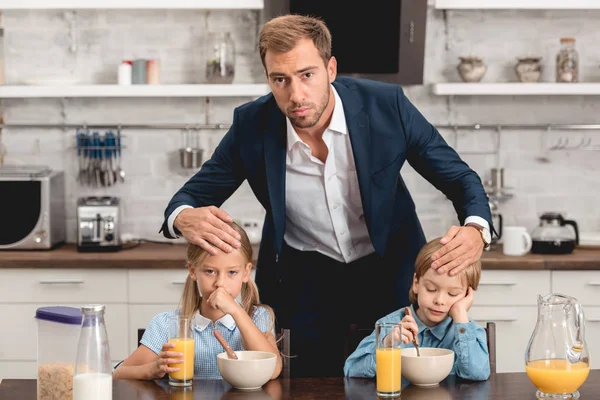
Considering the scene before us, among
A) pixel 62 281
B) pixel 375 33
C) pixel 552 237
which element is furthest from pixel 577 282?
pixel 62 281

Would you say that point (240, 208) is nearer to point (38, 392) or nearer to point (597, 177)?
point (597, 177)

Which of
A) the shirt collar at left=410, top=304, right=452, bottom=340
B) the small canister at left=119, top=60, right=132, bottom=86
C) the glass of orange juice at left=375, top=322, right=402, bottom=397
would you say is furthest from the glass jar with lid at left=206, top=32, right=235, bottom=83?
the glass of orange juice at left=375, top=322, right=402, bottom=397

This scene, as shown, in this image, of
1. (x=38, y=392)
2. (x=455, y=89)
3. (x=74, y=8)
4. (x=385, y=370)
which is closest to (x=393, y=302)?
(x=385, y=370)

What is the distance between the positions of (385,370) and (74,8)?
2.95 m

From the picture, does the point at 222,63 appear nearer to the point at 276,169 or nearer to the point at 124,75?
the point at 124,75

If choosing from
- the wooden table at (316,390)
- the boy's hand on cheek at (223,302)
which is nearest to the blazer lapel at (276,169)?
the boy's hand on cheek at (223,302)

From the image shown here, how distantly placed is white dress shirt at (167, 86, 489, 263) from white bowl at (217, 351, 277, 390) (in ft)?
2.20

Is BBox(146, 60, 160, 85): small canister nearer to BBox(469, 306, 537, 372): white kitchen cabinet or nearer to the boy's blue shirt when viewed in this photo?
BBox(469, 306, 537, 372): white kitchen cabinet

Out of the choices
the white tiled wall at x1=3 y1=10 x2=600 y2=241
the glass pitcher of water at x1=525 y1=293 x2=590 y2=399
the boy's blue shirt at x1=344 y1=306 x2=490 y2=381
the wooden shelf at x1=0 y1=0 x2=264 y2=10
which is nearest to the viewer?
the glass pitcher of water at x1=525 y1=293 x2=590 y2=399

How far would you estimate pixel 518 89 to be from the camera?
13.6 feet

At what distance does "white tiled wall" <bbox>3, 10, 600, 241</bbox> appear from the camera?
171 inches

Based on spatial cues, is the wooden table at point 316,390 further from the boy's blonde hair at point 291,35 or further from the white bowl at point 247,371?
the boy's blonde hair at point 291,35

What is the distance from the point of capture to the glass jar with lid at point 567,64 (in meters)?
4.22

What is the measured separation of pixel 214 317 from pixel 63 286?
1671 mm
